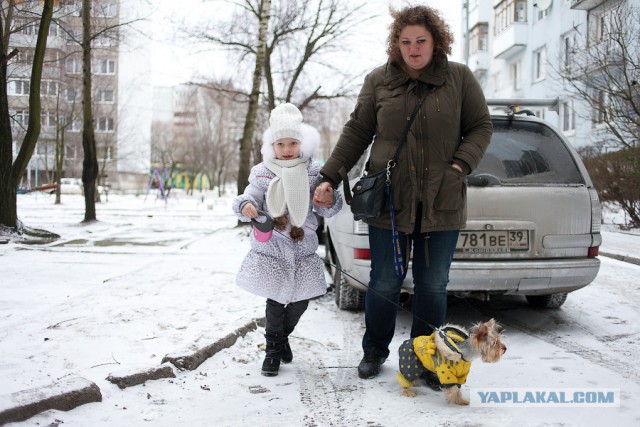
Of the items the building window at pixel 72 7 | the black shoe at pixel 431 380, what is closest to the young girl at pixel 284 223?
the black shoe at pixel 431 380

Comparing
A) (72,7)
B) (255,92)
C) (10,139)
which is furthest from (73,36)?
(10,139)

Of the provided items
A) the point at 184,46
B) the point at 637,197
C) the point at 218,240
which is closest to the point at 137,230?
the point at 218,240

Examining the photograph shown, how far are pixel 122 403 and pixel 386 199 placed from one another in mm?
1723

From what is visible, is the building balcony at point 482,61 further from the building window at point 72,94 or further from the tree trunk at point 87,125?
the tree trunk at point 87,125

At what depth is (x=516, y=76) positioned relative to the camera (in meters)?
32.6

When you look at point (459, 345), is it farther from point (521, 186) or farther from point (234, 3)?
point (234, 3)

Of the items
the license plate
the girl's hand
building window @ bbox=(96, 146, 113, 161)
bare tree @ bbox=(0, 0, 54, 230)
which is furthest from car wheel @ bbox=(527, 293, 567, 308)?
building window @ bbox=(96, 146, 113, 161)

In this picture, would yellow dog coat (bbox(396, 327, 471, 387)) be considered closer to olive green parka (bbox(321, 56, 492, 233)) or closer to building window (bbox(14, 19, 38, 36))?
olive green parka (bbox(321, 56, 492, 233))

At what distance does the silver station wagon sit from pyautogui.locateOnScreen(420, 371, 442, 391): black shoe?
103 cm

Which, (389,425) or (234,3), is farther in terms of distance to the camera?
(234,3)

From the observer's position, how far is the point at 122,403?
9.72ft

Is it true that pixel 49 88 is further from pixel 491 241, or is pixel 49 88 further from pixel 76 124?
pixel 491 241

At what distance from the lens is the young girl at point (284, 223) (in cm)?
339

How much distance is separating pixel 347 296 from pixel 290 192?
6.96 feet
